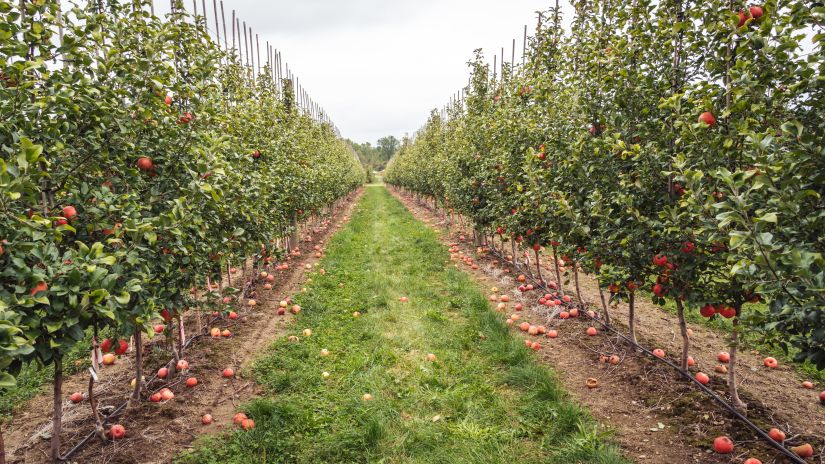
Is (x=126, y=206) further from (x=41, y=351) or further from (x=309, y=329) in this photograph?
(x=309, y=329)

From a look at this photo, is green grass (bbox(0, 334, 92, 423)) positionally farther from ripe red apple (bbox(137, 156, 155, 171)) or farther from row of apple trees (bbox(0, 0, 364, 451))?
ripe red apple (bbox(137, 156, 155, 171))

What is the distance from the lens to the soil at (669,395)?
12.6 ft

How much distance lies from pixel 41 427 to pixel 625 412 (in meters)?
6.03

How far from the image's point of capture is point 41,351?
255 cm

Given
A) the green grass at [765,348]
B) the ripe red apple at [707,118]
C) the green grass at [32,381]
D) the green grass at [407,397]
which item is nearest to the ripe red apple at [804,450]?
the green grass at [765,348]

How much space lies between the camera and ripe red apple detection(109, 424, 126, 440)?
4.05 meters

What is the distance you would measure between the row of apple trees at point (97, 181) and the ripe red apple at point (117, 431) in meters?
0.69

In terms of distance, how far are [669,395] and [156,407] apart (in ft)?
18.4

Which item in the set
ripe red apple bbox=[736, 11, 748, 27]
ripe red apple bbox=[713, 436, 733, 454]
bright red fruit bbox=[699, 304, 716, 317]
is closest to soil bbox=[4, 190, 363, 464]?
ripe red apple bbox=[713, 436, 733, 454]

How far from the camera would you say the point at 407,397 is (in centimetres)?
493

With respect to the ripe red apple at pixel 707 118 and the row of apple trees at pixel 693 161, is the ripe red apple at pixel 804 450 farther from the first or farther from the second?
the ripe red apple at pixel 707 118

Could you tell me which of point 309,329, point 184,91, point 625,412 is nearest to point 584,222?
point 625,412

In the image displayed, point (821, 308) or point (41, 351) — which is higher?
point (821, 308)

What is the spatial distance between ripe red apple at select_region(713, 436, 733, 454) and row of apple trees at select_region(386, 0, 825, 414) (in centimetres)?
78
